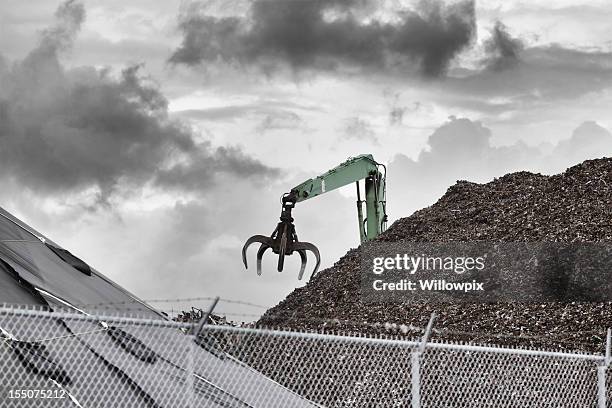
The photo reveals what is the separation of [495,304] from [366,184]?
5.80m

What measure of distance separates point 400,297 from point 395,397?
5753mm

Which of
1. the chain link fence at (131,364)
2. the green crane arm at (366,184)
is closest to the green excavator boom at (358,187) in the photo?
the green crane arm at (366,184)

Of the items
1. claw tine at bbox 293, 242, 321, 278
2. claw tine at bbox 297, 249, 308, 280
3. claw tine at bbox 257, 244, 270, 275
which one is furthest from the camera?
claw tine at bbox 257, 244, 270, 275

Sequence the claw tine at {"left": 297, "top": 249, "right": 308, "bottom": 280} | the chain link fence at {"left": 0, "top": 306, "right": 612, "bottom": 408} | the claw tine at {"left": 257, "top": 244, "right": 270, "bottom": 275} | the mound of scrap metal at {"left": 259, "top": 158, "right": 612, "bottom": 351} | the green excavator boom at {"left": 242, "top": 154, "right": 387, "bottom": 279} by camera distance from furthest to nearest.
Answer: the green excavator boom at {"left": 242, "top": 154, "right": 387, "bottom": 279}
the claw tine at {"left": 257, "top": 244, "right": 270, "bottom": 275}
the claw tine at {"left": 297, "top": 249, "right": 308, "bottom": 280}
the mound of scrap metal at {"left": 259, "top": 158, "right": 612, "bottom": 351}
the chain link fence at {"left": 0, "top": 306, "right": 612, "bottom": 408}

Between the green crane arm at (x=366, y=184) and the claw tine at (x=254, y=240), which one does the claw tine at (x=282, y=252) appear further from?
the green crane arm at (x=366, y=184)

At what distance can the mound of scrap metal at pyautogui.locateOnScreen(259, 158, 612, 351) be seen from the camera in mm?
17047

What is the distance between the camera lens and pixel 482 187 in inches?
1027

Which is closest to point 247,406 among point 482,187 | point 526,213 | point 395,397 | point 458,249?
point 395,397

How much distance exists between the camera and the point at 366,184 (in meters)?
23.4

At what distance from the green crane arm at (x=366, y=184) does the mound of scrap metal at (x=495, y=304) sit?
77 centimetres

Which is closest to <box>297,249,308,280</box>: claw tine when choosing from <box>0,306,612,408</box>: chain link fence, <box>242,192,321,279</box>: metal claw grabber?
<box>242,192,321,279</box>: metal claw grabber

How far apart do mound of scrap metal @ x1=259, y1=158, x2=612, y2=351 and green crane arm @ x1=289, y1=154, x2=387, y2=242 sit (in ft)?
2.52

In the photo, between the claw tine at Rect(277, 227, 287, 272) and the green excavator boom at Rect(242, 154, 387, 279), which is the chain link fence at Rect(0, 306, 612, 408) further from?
the green excavator boom at Rect(242, 154, 387, 279)

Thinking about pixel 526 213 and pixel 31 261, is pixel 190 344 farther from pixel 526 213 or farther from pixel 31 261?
pixel 526 213
